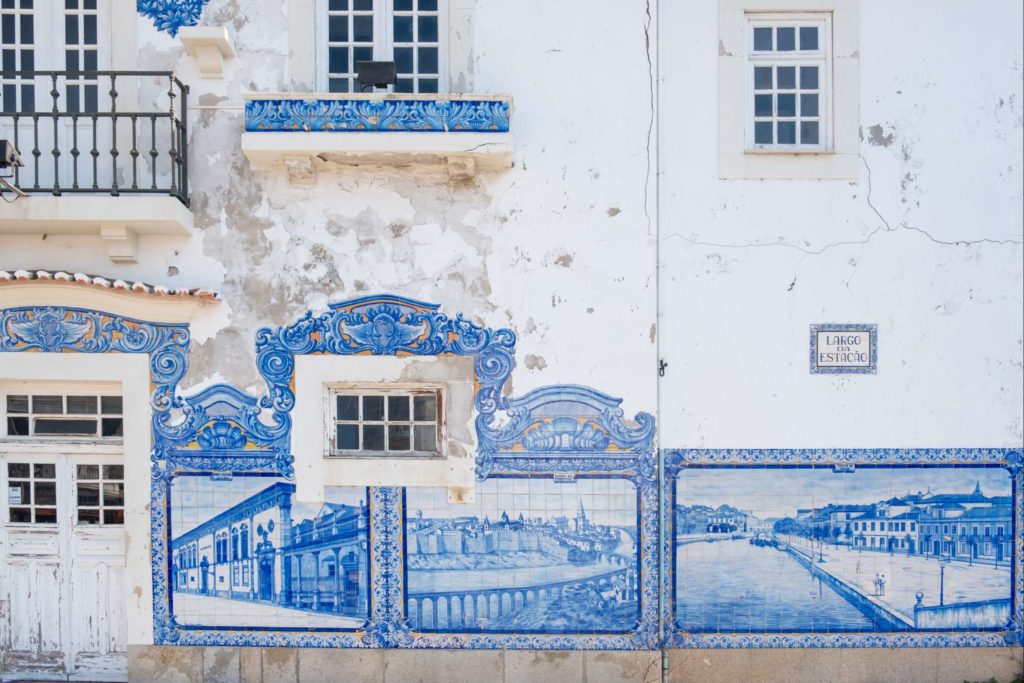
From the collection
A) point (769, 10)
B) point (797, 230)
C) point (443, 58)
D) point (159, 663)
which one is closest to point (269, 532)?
point (159, 663)

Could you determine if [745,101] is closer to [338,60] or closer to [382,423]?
→ [338,60]

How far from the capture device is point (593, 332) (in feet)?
18.4

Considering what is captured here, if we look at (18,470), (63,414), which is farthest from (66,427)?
(18,470)

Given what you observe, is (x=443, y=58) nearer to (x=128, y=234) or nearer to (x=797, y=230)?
(x=128, y=234)

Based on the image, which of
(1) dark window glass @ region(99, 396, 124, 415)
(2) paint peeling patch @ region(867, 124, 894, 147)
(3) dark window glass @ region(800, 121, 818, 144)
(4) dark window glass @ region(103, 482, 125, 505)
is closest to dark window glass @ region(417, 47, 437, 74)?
(3) dark window glass @ region(800, 121, 818, 144)

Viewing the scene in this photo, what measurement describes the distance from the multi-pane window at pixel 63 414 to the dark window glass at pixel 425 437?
2441mm

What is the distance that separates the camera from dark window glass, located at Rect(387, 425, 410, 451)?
574 centimetres

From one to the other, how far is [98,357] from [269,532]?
1.93 meters

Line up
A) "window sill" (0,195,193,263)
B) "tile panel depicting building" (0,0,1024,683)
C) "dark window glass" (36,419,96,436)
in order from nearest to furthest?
"window sill" (0,195,193,263) → "tile panel depicting building" (0,0,1024,683) → "dark window glass" (36,419,96,436)

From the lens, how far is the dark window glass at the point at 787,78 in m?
5.71

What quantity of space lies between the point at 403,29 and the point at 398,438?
11.0 feet

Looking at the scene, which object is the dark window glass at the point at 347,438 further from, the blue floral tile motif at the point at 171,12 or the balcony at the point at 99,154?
the blue floral tile motif at the point at 171,12

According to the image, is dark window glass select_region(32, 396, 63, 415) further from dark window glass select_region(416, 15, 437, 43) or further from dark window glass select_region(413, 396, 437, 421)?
dark window glass select_region(416, 15, 437, 43)

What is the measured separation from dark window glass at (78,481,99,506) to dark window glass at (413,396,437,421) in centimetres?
271
